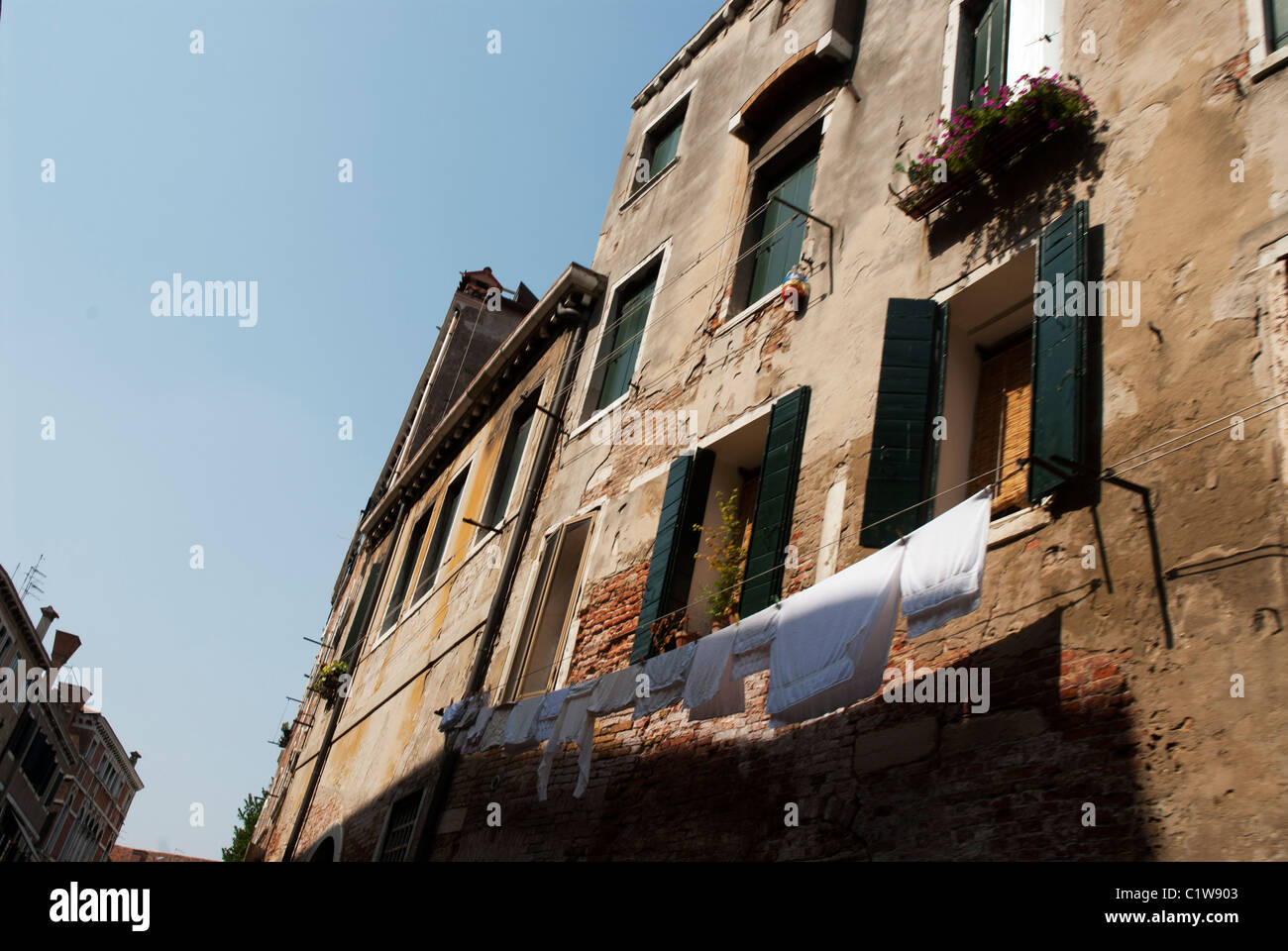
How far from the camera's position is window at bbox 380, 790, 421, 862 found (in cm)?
1089

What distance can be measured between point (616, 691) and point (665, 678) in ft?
2.21

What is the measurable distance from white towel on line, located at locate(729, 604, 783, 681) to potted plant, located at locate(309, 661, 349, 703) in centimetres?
1391

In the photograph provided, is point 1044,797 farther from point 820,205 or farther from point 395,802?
point 395,802

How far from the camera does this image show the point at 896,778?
5434mm

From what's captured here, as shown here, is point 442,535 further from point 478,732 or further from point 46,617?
point 46,617

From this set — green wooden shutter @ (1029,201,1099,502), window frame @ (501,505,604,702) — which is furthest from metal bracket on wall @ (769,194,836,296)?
window frame @ (501,505,604,702)

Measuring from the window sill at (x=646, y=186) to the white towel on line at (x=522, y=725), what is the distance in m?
7.29

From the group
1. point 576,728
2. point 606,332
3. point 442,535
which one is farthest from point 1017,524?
point 442,535

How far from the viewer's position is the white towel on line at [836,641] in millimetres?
5211

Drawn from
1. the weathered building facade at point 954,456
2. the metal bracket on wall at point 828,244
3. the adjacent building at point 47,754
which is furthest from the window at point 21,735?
the metal bracket on wall at point 828,244

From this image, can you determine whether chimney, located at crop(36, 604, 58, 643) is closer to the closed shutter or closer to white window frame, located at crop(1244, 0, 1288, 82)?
the closed shutter

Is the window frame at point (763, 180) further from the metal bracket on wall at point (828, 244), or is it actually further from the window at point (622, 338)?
the window at point (622, 338)
